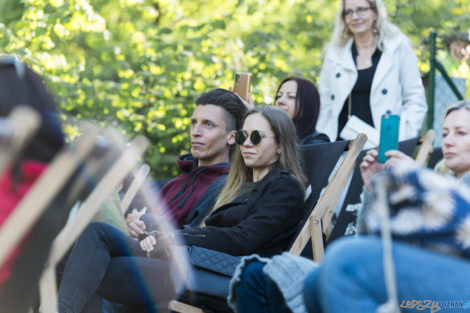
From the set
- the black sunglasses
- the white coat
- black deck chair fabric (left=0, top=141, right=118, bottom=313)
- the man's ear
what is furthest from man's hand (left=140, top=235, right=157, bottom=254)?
the white coat

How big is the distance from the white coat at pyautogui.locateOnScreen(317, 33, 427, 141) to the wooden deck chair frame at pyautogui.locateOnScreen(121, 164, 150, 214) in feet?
4.52

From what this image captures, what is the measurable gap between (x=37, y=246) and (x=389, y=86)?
3546 millimetres

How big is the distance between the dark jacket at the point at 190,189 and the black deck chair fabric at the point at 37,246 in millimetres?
2129

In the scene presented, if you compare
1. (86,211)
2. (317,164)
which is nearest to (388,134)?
(86,211)

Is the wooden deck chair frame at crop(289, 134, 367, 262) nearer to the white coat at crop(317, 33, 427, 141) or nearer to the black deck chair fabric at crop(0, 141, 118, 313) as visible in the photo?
the white coat at crop(317, 33, 427, 141)

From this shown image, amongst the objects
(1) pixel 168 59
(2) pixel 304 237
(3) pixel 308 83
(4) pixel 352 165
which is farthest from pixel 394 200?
(1) pixel 168 59

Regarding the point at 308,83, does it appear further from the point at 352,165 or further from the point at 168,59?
the point at 168,59

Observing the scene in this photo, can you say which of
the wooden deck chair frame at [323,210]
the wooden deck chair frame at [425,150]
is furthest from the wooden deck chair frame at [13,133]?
the wooden deck chair frame at [425,150]

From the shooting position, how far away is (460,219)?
6.53 ft

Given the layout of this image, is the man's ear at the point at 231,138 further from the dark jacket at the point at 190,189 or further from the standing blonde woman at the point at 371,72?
the standing blonde woman at the point at 371,72

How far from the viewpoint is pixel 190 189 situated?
15.0 ft

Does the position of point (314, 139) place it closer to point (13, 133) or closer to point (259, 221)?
point (259, 221)

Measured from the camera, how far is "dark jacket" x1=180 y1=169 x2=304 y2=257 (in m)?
3.56

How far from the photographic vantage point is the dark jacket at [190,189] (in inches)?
173
